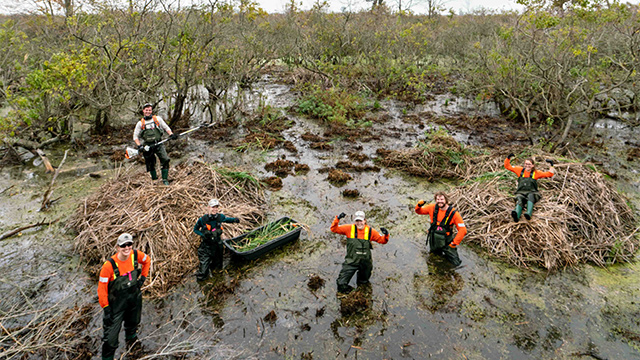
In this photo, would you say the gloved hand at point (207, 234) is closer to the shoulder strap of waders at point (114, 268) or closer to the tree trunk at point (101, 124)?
the shoulder strap of waders at point (114, 268)

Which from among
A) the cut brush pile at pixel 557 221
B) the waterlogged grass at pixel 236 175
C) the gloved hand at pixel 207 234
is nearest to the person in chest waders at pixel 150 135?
the waterlogged grass at pixel 236 175

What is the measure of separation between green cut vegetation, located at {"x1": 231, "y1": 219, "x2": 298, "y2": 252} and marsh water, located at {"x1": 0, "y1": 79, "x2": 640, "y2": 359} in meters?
0.29

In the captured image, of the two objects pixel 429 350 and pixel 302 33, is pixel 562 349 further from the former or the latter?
pixel 302 33

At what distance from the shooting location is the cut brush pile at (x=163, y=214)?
6.18 meters

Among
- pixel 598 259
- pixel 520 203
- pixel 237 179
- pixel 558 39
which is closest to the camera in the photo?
pixel 598 259

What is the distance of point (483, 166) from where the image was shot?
9.52 m

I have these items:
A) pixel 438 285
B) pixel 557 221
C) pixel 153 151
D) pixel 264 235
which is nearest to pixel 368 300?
pixel 438 285

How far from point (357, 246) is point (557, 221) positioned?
4.00 m

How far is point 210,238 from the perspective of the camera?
5.73 m

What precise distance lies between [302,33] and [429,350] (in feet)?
57.4

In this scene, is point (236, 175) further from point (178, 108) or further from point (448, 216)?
point (178, 108)

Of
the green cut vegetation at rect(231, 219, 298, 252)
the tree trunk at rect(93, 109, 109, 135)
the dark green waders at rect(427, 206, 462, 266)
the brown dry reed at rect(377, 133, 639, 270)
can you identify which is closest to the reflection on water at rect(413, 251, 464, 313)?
the dark green waders at rect(427, 206, 462, 266)

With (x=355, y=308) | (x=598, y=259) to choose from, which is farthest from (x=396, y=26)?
(x=355, y=308)

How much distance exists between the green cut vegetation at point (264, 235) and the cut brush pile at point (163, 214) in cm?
35
